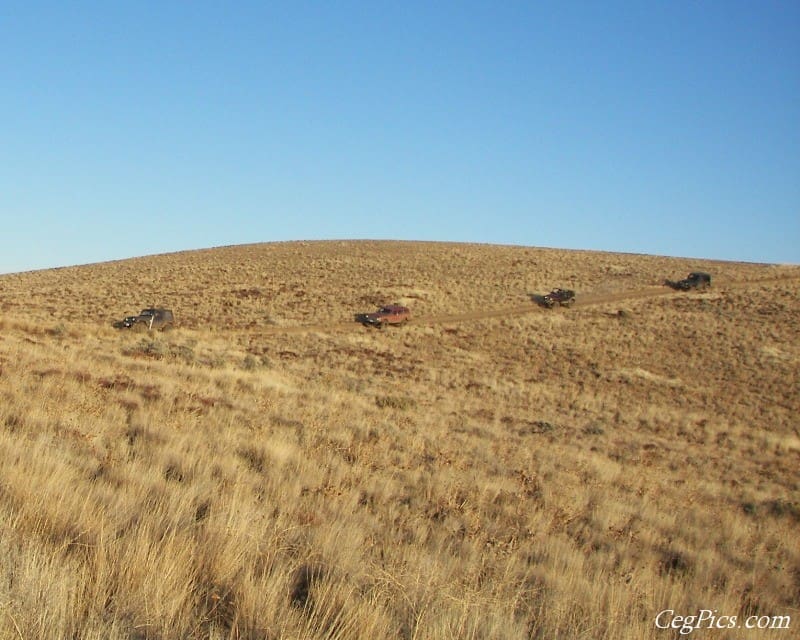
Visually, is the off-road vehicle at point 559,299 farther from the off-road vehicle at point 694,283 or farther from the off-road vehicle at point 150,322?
the off-road vehicle at point 150,322

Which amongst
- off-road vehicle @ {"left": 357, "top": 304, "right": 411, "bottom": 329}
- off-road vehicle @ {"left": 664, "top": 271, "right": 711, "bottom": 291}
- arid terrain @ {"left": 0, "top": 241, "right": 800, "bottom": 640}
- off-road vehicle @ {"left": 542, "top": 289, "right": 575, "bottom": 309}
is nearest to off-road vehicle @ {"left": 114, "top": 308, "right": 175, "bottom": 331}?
arid terrain @ {"left": 0, "top": 241, "right": 800, "bottom": 640}

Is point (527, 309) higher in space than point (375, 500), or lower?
higher

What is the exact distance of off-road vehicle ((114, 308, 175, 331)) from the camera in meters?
35.8

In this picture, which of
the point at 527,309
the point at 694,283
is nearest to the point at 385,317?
the point at 527,309

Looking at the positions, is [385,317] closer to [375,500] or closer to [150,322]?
[150,322]

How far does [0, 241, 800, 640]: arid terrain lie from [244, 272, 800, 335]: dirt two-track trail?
972 centimetres

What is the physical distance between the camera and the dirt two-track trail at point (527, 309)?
137 ft

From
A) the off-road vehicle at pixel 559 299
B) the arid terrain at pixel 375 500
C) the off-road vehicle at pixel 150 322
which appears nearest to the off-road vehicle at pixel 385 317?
the arid terrain at pixel 375 500

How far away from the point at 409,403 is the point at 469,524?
12583 mm

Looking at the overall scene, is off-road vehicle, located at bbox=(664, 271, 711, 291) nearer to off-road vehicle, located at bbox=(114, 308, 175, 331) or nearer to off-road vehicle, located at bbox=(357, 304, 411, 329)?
off-road vehicle, located at bbox=(357, 304, 411, 329)

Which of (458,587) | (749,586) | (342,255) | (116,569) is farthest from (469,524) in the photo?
(342,255)

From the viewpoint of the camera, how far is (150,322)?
36.0 metres

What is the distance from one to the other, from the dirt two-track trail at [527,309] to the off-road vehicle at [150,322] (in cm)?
522

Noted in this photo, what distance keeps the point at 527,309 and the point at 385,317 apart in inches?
558
